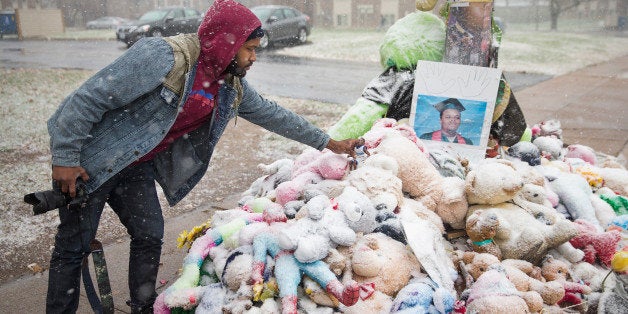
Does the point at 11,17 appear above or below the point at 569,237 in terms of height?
above

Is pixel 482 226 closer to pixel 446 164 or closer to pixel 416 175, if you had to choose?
pixel 416 175

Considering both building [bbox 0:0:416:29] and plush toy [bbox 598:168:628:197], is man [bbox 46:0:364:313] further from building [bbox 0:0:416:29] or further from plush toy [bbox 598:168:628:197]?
building [bbox 0:0:416:29]

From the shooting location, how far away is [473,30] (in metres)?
3.93

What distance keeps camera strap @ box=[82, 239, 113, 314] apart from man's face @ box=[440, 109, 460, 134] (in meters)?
2.62

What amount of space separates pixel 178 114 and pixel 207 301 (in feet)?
2.78

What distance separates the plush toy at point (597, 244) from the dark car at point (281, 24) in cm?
1449

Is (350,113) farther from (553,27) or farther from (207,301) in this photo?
(553,27)

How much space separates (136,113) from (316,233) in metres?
0.97

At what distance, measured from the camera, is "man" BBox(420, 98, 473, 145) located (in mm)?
3930

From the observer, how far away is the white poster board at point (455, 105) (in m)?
3.89

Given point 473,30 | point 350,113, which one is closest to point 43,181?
point 350,113

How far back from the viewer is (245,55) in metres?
2.30

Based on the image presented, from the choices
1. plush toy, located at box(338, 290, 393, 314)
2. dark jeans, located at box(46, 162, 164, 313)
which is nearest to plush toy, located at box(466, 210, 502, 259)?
plush toy, located at box(338, 290, 393, 314)

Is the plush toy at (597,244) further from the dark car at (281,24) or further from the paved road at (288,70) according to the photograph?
the dark car at (281,24)
